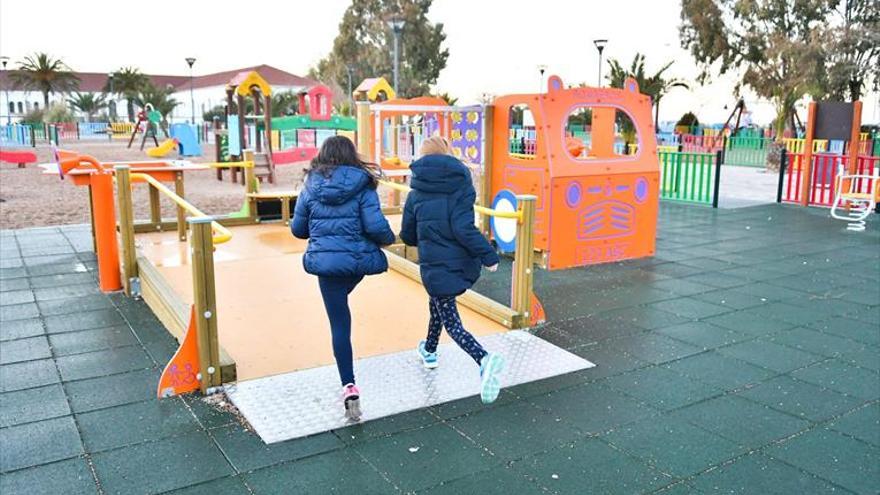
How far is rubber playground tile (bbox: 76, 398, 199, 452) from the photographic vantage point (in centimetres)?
365

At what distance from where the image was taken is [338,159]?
3.69 m

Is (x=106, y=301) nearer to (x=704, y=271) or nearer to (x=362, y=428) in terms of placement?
(x=362, y=428)

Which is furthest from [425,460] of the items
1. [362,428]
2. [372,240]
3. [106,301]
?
[106,301]

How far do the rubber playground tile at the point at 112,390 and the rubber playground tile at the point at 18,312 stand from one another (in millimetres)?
1831

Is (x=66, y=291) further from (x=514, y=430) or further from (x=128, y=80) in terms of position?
(x=128, y=80)

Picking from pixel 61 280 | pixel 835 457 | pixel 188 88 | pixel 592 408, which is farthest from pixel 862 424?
pixel 188 88

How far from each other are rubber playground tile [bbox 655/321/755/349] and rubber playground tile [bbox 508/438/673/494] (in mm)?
1998

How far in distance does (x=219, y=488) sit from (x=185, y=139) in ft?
77.9

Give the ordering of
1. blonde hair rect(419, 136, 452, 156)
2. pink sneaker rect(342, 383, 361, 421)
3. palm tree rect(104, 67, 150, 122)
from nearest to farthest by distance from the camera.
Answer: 1. pink sneaker rect(342, 383, 361, 421)
2. blonde hair rect(419, 136, 452, 156)
3. palm tree rect(104, 67, 150, 122)

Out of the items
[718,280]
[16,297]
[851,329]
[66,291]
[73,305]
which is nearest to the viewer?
[851,329]

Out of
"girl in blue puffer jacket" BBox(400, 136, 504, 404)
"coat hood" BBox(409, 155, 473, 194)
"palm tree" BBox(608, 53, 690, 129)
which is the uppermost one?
"palm tree" BBox(608, 53, 690, 129)

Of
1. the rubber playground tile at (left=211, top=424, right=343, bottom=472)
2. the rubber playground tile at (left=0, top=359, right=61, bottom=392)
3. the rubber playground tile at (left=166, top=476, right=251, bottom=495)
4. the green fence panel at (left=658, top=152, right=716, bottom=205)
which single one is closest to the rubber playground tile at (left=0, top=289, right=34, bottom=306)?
the rubber playground tile at (left=0, top=359, right=61, bottom=392)

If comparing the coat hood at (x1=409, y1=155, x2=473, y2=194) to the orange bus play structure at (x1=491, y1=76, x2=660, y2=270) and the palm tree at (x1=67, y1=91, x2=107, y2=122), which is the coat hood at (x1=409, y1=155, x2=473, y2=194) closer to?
the orange bus play structure at (x1=491, y1=76, x2=660, y2=270)

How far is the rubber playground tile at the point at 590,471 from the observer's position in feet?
10.6
